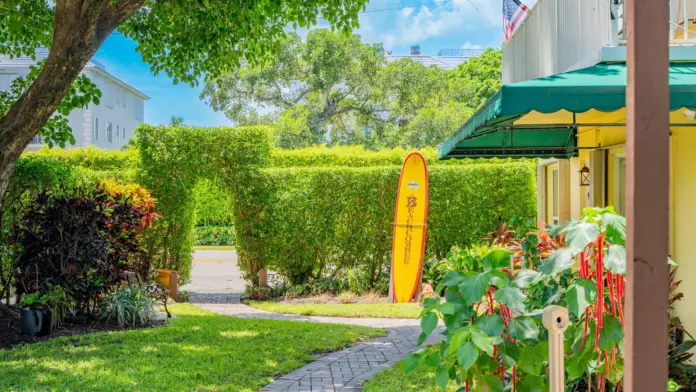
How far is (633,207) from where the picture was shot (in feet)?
6.43

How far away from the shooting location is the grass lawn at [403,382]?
18.9 ft

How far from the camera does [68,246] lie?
9.29 metres

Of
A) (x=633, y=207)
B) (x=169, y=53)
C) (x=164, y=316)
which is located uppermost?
(x=169, y=53)

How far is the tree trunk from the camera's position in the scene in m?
7.26

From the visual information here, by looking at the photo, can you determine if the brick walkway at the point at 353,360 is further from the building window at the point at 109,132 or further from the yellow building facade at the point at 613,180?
the building window at the point at 109,132

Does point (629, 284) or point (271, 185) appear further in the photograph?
point (271, 185)

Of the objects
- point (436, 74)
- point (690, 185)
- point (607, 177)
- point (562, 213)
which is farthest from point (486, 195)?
point (436, 74)

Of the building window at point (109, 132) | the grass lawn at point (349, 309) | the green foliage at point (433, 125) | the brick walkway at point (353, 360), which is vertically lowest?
the grass lawn at point (349, 309)

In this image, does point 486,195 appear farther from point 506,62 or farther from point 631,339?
point 631,339

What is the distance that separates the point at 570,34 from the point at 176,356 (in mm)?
5805

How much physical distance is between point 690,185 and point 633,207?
422 cm

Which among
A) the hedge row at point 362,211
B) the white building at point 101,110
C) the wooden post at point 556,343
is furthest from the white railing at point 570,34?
the white building at point 101,110

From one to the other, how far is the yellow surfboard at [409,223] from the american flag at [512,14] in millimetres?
2819

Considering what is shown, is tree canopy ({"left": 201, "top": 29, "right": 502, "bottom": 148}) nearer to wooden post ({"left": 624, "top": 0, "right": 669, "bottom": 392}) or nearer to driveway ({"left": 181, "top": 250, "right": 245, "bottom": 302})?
driveway ({"left": 181, "top": 250, "right": 245, "bottom": 302})
